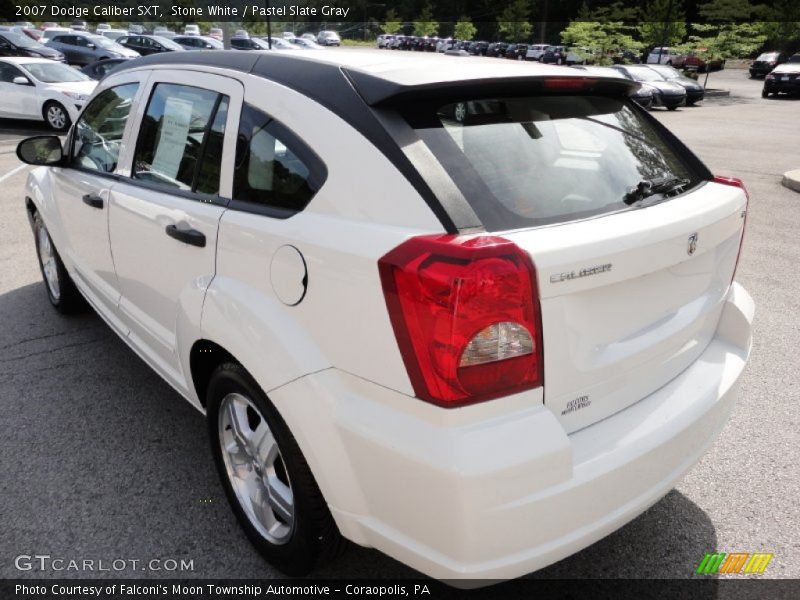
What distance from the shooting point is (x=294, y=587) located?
235cm

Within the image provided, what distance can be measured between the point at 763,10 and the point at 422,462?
190 feet

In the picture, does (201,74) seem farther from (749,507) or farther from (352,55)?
(749,507)

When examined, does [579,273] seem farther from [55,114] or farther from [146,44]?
[146,44]

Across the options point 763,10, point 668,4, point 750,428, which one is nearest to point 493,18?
point 763,10

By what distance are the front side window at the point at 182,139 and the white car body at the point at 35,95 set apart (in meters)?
13.2

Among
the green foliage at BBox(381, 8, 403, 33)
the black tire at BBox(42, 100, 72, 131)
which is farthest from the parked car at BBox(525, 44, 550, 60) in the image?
the black tire at BBox(42, 100, 72, 131)

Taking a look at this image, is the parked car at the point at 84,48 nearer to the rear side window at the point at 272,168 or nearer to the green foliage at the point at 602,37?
the green foliage at the point at 602,37

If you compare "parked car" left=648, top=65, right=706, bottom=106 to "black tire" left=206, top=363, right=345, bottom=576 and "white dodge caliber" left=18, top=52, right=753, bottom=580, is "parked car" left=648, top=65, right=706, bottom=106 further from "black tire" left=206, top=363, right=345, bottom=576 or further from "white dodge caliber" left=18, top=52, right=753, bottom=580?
"black tire" left=206, top=363, right=345, bottom=576

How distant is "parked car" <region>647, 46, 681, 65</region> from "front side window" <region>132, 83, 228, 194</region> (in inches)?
1527

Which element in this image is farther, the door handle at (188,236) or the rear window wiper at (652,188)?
the door handle at (188,236)

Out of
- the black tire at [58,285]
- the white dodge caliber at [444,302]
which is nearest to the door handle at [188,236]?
the white dodge caliber at [444,302]

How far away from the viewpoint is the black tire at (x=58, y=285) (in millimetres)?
4559

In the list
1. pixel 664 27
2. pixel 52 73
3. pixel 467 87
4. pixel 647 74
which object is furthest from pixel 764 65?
pixel 467 87

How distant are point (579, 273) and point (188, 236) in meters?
1.50
